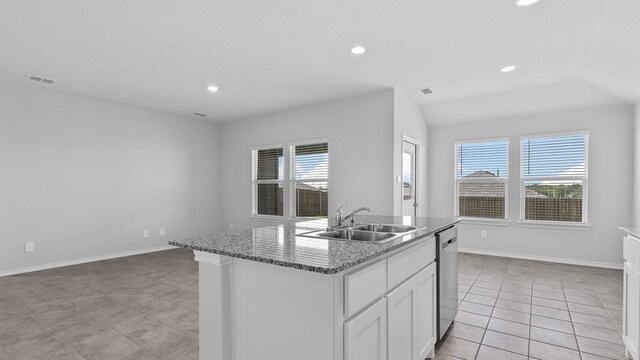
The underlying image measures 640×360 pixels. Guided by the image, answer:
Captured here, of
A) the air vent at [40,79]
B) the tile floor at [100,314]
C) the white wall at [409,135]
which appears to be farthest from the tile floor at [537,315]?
the air vent at [40,79]

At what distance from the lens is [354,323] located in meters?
1.30

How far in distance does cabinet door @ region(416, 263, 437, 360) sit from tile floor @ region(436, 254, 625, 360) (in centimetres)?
23

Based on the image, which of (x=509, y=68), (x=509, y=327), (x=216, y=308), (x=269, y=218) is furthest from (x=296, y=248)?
(x=269, y=218)

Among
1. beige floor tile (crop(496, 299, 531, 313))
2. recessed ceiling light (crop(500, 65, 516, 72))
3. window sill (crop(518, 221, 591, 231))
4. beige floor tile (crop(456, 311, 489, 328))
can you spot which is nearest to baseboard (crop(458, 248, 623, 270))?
window sill (crop(518, 221, 591, 231))

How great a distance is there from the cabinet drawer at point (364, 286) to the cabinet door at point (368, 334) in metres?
0.04

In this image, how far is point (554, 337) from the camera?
98.8 inches

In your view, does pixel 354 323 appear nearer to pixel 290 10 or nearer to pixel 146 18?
pixel 290 10

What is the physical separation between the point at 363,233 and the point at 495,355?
4.13 feet

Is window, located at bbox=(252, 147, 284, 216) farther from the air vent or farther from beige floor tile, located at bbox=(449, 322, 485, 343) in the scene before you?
beige floor tile, located at bbox=(449, 322, 485, 343)

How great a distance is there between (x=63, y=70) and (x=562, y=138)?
6983 millimetres

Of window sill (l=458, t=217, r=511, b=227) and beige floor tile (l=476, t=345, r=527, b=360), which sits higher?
window sill (l=458, t=217, r=511, b=227)

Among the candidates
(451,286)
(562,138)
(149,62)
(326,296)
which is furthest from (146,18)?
(562,138)

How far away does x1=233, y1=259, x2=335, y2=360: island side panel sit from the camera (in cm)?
125

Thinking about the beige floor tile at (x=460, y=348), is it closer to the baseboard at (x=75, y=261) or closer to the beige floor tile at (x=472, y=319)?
the beige floor tile at (x=472, y=319)
